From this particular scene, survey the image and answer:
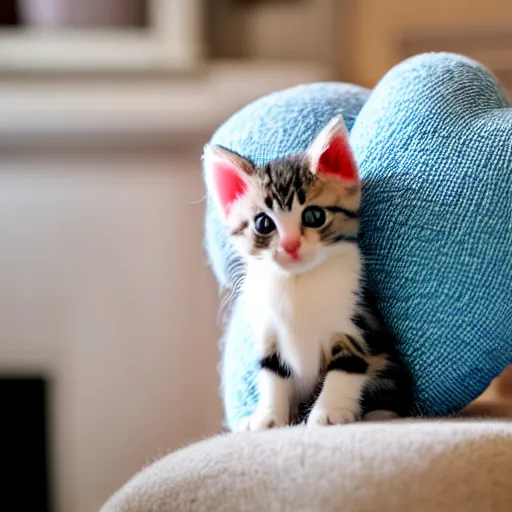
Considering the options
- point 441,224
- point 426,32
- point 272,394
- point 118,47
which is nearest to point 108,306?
point 118,47

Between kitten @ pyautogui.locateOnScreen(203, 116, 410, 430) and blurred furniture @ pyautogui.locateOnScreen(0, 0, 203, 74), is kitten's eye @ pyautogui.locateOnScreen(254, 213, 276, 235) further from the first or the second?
blurred furniture @ pyautogui.locateOnScreen(0, 0, 203, 74)

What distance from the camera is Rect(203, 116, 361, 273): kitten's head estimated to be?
0.60 metres

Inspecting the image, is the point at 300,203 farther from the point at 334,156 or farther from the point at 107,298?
the point at 107,298

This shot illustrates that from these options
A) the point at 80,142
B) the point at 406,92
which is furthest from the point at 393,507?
the point at 80,142

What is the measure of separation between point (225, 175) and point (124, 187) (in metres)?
0.97

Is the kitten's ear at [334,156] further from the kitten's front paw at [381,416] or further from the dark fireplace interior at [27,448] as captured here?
the dark fireplace interior at [27,448]

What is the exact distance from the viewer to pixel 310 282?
0.63m

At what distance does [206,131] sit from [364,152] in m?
0.88

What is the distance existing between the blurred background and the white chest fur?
852mm

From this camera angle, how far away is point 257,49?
1.59 metres

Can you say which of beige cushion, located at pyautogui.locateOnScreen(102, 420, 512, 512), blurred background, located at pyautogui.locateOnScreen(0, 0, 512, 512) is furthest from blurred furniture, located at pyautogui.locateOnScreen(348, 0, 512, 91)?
beige cushion, located at pyautogui.locateOnScreen(102, 420, 512, 512)

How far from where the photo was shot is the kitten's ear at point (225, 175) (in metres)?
0.63

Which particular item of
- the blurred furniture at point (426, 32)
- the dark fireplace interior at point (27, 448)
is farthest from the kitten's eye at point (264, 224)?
the dark fireplace interior at point (27, 448)

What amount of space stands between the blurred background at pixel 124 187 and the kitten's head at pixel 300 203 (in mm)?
860
